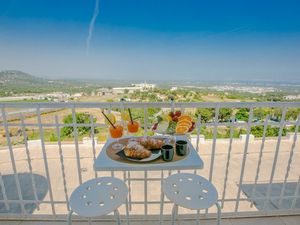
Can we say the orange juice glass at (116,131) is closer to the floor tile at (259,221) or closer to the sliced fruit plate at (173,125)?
the sliced fruit plate at (173,125)

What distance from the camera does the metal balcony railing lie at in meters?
1.60

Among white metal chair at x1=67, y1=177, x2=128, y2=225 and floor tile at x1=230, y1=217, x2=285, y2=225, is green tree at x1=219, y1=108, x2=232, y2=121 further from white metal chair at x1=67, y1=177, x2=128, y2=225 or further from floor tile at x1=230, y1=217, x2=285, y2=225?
white metal chair at x1=67, y1=177, x2=128, y2=225

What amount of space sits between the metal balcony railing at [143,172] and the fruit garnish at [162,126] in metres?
0.29

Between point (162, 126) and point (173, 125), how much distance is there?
9cm

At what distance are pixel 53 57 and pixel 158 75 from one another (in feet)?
59.2

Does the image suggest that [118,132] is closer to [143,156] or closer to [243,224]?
[143,156]

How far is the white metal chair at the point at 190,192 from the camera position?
106cm

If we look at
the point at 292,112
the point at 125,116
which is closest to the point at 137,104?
the point at 125,116

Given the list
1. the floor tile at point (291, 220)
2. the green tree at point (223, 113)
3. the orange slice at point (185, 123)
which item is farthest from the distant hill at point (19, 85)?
the floor tile at point (291, 220)

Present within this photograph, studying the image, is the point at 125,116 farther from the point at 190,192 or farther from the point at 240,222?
the point at 240,222

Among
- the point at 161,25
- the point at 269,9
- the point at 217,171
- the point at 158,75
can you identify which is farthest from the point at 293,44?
the point at 217,171

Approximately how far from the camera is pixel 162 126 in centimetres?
132

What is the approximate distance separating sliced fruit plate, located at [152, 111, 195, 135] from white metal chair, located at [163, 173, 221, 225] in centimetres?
36

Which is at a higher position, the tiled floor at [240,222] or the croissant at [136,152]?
the croissant at [136,152]
